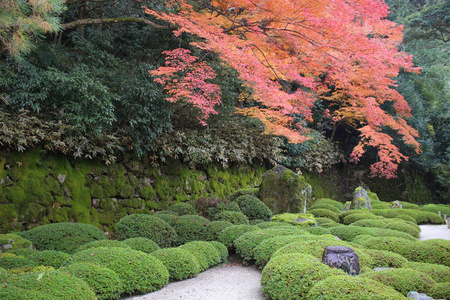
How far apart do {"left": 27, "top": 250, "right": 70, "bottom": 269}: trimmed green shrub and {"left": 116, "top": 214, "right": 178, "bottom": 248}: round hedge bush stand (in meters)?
1.18

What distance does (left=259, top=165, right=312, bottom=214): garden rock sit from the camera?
7.51m

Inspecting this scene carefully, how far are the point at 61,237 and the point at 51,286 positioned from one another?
1.76 metres

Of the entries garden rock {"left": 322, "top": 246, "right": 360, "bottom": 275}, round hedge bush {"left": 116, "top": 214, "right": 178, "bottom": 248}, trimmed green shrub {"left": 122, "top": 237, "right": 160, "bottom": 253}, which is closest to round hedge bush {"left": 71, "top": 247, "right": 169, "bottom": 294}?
trimmed green shrub {"left": 122, "top": 237, "right": 160, "bottom": 253}

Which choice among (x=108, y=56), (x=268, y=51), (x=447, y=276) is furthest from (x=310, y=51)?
(x=447, y=276)

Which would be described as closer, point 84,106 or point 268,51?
point 84,106

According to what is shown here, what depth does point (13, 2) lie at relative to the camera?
130 inches

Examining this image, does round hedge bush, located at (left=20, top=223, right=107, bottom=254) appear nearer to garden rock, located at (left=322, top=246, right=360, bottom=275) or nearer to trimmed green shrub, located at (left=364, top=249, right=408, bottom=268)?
garden rock, located at (left=322, top=246, right=360, bottom=275)

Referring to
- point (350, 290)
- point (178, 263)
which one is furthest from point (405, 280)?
point (178, 263)

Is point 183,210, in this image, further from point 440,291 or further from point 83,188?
point 440,291

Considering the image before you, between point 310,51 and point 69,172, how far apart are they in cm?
595

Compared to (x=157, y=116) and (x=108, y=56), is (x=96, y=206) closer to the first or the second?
(x=157, y=116)

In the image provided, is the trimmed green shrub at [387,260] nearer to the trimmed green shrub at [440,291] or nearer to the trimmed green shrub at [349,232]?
the trimmed green shrub at [440,291]

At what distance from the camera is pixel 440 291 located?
2.81m

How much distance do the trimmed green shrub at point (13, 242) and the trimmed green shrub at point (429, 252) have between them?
493 centimetres
